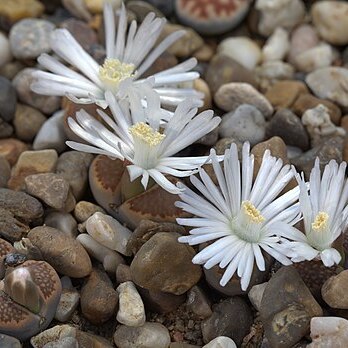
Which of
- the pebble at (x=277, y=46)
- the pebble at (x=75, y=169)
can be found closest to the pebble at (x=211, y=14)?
the pebble at (x=277, y=46)

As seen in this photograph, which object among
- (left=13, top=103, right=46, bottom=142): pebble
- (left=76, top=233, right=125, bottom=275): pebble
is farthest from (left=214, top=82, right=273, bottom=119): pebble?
(left=76, top=233, right=125, bottom=275): pebble

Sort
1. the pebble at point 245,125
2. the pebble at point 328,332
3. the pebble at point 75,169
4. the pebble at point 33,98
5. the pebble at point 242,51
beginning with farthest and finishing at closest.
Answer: the pebble at point 242,51, the pebble at point 33,98, the pebble at point 245,125, the pebble at point 75,169, the pebble at point 328,332

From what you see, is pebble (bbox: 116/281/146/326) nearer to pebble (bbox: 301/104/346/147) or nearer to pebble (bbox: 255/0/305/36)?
pebble (bbox: 301/104/346/147)

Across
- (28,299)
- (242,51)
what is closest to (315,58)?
(242,51)

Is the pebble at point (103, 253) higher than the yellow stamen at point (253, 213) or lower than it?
lower

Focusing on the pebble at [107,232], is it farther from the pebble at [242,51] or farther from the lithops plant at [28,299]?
the pebble at [242,51]

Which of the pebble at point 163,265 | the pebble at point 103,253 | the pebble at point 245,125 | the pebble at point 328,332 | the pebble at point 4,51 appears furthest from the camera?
the pebble at point 4,51

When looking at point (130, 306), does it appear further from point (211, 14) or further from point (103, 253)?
point (211, 14)
